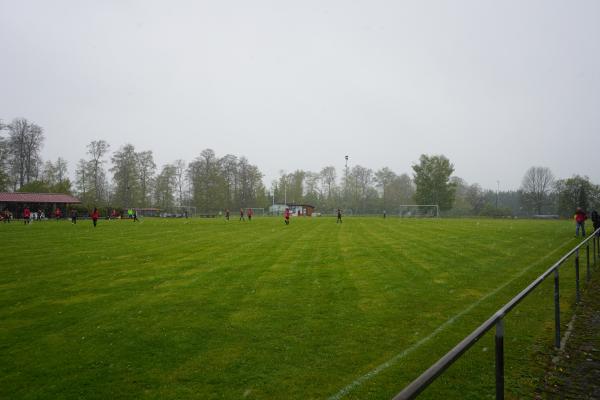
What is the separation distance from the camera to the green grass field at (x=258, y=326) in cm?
474

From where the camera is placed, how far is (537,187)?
323 ft

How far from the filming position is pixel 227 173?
9069cm

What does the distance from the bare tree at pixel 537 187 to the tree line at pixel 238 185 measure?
0.22 meters

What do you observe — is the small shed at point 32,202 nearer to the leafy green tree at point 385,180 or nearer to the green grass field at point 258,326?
the green grass field at point 258,326

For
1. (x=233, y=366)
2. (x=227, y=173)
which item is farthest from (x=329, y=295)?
(x=227, y=173)

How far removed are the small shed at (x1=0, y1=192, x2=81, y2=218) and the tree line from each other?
9.17ft

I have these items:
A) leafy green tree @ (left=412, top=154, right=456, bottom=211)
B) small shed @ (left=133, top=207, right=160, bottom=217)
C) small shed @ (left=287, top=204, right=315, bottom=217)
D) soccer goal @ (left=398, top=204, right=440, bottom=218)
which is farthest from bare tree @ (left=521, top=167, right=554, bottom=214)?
small shed @ (left=133, top=207, right=160, bottom=217)

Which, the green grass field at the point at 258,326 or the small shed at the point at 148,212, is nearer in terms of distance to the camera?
the green grass field at the point at 258,326

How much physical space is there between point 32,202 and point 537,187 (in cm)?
11378

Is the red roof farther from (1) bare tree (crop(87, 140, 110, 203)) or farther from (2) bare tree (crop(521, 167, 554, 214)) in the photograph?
(2) bare tree (crop(521, 167, 554, 214))

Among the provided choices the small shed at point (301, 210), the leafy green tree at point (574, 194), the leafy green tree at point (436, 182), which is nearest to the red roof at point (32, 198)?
the small shed at point (301, 210)

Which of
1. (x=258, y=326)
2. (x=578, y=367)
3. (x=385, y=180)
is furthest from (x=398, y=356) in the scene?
(x=385, y=180)

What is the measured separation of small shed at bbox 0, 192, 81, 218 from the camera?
5109 cm

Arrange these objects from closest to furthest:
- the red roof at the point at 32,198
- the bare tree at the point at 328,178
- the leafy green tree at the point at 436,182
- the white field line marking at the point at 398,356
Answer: the white field line marking at the point at 398,356 → the red roof at the point at 32,198 → the leafy green tree at the point at 436,182 → the bare tree at the point at 328,178
